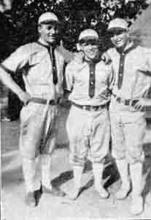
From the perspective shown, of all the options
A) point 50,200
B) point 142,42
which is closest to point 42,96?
point 50,200

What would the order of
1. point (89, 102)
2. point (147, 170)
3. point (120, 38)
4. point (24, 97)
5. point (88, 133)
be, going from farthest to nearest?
point (147, 170), point (88, 133), point (89, 102), point (120, 38), point (24, 97)

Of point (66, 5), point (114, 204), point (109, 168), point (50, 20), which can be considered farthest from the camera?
point (66, 5)

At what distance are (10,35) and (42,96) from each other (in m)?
4.26

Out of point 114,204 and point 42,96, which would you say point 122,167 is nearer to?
point 114,204

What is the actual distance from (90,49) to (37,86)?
695mm

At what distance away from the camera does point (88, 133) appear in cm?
516

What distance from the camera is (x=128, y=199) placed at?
17.5 feet

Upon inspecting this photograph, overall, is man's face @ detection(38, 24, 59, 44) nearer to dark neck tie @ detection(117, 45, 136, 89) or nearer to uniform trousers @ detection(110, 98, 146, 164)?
dark neck tie @ detection(117, 45, 136, 89)

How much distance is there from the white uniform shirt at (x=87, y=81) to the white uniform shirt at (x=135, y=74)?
12cm

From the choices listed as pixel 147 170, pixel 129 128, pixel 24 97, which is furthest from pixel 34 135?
pixel 147 170

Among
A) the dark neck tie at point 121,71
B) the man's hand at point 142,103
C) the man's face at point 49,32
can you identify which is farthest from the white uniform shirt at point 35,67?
the man's hand at point 142,103

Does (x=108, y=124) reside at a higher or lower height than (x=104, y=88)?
lower

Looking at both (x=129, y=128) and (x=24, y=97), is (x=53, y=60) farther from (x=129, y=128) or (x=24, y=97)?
(x=129, y=128)

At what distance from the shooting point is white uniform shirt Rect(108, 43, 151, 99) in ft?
16.2
